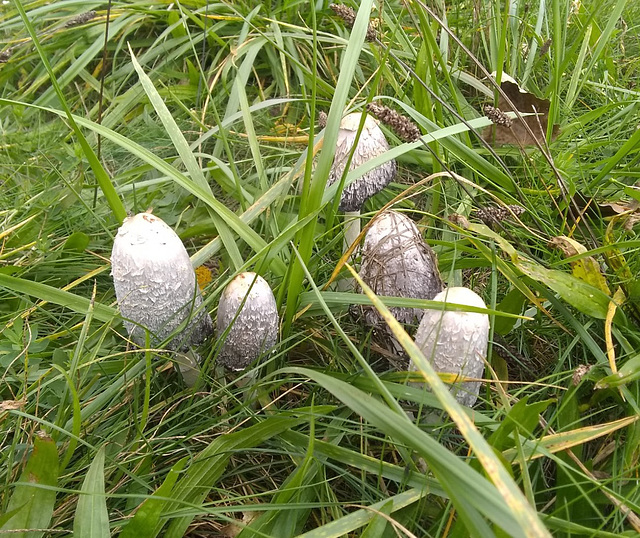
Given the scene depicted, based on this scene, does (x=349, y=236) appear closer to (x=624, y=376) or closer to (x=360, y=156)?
(x=360, y=156)

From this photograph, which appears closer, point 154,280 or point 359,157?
point 154,280

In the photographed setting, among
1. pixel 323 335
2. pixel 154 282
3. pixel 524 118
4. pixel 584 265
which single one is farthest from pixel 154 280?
pixel 524 118

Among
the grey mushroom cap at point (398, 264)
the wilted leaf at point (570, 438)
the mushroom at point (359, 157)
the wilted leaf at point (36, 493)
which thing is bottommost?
the wilted leaf at point (36, 493)

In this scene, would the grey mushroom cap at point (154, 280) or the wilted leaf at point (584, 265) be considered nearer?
the grey mushroom cap at point (154, 280)

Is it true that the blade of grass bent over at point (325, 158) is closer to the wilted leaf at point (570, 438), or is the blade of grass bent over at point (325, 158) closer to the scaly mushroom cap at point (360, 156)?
the scaly mushroom cap at point (360, 156)

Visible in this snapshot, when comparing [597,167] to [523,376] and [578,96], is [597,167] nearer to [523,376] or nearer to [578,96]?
[578,96]

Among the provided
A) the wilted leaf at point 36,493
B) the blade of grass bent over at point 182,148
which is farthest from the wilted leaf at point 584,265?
the wilted leaf at point 36,493

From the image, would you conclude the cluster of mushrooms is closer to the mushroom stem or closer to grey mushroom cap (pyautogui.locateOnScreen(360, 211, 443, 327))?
grey mushroom cap (pyautogui.locateOnScreen(360, 211, 443, 327))

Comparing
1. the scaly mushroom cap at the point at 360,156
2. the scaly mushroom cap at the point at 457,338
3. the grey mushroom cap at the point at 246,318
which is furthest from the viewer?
the scaly mushroom cap at the point at 360,156
